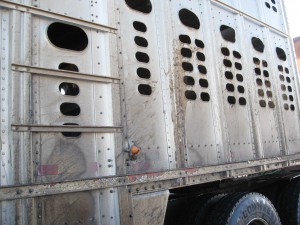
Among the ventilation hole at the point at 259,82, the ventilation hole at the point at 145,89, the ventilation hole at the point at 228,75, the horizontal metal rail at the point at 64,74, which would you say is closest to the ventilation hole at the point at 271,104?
the ventilation hole at the point at 259,82

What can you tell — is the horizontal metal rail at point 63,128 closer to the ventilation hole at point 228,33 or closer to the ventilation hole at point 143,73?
the ventilation hole at point 143,73

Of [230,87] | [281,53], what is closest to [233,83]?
[230,87]

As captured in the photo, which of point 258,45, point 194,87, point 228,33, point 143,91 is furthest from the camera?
point 258,45

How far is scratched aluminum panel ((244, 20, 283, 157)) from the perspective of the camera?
163 inches

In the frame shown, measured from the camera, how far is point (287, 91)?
4.80 metres

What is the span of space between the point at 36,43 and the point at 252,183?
11.5 ft

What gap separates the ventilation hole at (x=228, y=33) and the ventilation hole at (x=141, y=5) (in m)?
1.24

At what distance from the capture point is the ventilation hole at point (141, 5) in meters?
3.30

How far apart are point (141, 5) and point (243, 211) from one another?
7.74ft

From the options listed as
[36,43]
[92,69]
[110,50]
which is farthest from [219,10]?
[36,43]

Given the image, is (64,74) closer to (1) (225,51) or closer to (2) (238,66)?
(1) (225,51)

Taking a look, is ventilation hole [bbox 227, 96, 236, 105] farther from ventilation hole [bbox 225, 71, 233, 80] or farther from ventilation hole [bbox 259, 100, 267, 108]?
ventilation hole [bbox 259, 100, 267, 108]

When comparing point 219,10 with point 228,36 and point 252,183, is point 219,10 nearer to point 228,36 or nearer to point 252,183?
point 228,36

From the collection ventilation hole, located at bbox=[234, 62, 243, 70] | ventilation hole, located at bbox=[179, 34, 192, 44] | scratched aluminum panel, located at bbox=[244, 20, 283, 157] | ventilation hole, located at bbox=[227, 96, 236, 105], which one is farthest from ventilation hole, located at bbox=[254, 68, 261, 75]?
ventilation hole, located at bbox=[179, 34, 192, 44]
